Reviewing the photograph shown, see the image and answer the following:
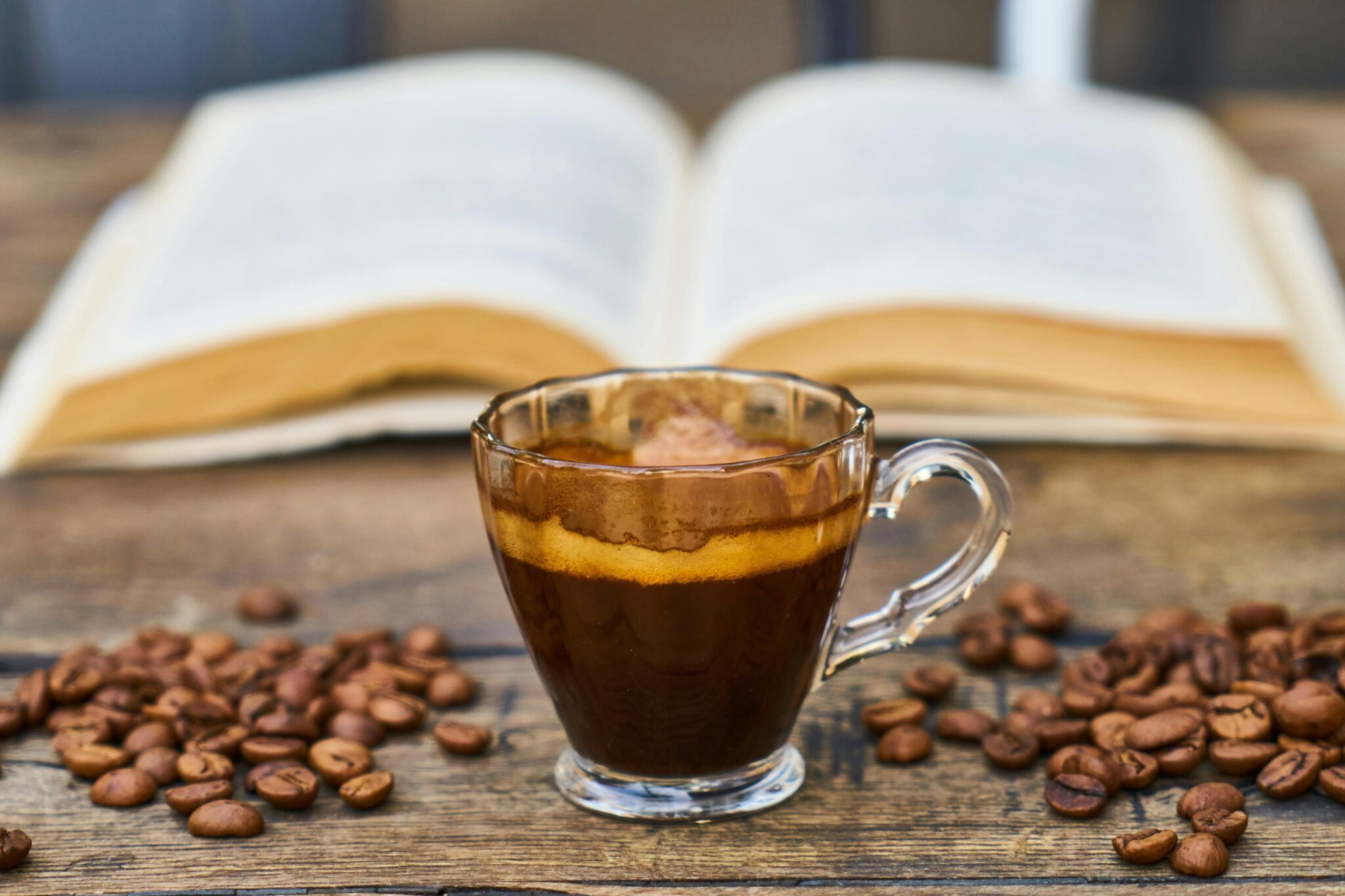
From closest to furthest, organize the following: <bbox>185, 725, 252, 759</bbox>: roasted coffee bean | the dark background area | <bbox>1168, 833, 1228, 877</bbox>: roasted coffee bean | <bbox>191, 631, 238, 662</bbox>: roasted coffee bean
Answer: <bbox>1168, 833, 1228, 877</bbox>: roasted coffee bean → <bbox>185, 725, 252, 759</bbox>: roasted coffee bean → <bbox>191, 631, 238, 662</bbox>: roasted coffee bean → the dark background area

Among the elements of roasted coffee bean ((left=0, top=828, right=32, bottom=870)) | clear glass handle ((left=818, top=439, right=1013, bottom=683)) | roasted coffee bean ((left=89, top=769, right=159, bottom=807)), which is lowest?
roasted coffee bean ((left=0, top=828, right=32, bottom=870))

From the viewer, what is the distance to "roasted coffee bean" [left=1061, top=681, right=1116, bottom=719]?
643 mm

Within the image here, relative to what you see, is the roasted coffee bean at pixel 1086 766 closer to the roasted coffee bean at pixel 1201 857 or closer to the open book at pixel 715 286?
the roasted coffee bean at pixel 1201 857

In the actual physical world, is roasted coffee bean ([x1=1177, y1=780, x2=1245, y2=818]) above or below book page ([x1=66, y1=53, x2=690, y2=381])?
below

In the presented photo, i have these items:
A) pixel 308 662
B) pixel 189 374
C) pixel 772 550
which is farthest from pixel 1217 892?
pixel 189 374

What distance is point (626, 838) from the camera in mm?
560

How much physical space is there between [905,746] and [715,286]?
0.63 m

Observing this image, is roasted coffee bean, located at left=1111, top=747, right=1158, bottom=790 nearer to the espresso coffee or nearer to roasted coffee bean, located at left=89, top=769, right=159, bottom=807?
the espresso coffee

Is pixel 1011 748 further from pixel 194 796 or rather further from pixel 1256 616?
pixel 194 796

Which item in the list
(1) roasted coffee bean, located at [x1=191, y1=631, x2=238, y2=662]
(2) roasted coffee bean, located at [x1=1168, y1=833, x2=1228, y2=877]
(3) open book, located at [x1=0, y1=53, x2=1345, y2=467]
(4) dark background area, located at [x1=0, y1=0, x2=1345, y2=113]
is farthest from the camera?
(4) dark background area, located at [x1=0, y1=0, x2=1345, y2=113]

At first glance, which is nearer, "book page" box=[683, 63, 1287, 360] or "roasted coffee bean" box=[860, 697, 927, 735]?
"roasted coffee bean" box=[860, 697, 927, 735]

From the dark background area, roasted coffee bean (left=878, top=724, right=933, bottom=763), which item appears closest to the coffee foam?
roasted coffee bean (left=878, top=724, right=933, bottom=763)

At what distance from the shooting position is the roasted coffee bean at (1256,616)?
2.36 ft

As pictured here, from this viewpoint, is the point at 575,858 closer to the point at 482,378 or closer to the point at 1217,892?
the point at 1217,892
